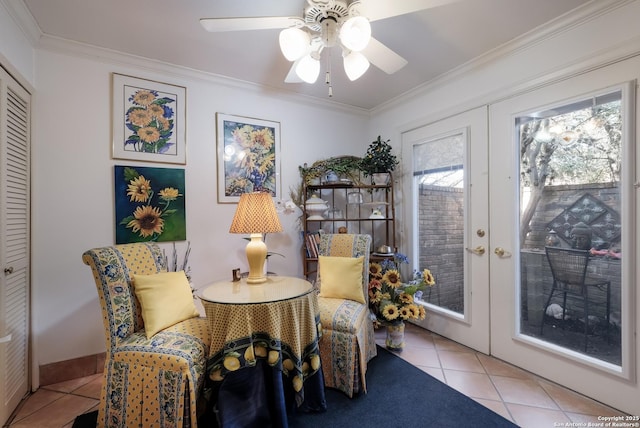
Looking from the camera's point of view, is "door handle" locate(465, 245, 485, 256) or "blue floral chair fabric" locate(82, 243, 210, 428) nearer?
"blue floral chair fabric" locate(82, 243, 210, 428)

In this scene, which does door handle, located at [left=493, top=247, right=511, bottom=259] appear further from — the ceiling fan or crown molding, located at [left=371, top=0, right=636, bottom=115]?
the ceiling fan

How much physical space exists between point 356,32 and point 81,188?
2.21m

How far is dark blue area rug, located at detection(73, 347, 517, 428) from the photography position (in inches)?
63.3

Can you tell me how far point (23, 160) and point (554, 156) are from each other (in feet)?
11.9

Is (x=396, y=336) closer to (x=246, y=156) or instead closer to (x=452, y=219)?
(x=452, y=219)

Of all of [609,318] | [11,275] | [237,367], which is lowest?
[237,367]

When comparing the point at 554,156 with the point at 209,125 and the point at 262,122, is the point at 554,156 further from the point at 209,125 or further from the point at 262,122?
the point at 209,125

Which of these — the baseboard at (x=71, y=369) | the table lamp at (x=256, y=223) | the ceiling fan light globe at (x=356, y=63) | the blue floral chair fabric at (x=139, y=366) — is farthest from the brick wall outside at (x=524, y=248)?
the baseboard at (x=71, y=369)

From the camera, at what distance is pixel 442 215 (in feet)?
8.93

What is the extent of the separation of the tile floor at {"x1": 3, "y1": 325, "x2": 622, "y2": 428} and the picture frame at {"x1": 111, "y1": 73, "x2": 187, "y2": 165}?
1705 mm

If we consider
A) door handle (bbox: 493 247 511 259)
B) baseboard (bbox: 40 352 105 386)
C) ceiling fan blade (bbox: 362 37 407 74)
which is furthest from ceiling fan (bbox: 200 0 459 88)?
baseboard (bbox: 40 352 105 386)

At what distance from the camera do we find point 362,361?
1.86 metres

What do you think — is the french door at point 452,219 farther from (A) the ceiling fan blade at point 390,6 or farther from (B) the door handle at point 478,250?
(A) the ceiling fan blade at point 390,6

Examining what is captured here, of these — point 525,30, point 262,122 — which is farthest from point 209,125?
point 525,30
